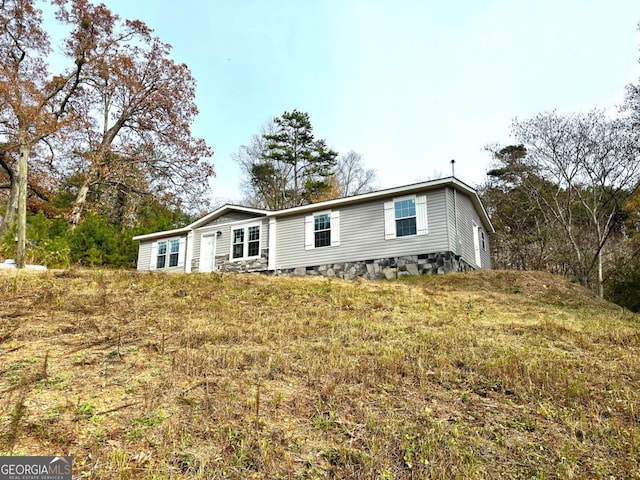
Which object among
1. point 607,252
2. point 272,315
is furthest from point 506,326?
point 607,252

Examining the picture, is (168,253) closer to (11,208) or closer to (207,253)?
(207,253)

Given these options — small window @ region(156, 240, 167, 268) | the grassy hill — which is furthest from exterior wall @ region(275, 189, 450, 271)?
small window @ region(156, 240, 167, 268)

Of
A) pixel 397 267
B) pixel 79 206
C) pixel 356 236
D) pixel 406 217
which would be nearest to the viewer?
pixel 397 267

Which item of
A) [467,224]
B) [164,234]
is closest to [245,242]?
[164,234]

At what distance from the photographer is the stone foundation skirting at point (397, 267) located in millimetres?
13750

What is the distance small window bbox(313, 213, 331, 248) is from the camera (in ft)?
52.7

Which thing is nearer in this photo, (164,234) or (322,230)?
(322,230)

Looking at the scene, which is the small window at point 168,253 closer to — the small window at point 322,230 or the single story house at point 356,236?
the single story house at point 356,236

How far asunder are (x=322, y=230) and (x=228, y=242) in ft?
15.5

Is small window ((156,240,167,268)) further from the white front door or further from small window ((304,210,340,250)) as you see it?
small window ((304,210,340,250))

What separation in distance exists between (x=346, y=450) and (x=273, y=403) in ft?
3.04

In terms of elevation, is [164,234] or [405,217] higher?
[164,234]

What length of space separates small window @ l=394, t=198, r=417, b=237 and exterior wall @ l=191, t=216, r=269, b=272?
5721 mm

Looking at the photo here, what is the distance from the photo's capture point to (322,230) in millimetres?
16219
